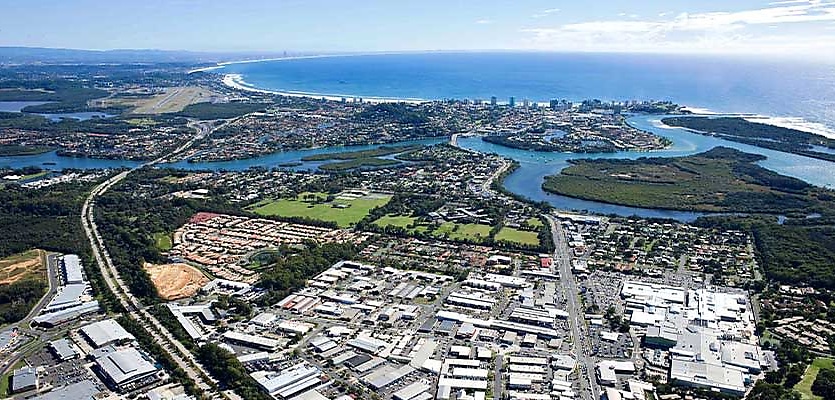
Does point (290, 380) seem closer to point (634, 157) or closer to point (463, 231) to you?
point (463, 231)

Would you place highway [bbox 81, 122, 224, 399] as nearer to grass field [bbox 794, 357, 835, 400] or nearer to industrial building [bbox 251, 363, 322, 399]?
industrial building [bbox 251, 363, 322, 399]

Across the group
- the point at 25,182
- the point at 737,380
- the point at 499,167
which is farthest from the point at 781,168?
the point at 25,182

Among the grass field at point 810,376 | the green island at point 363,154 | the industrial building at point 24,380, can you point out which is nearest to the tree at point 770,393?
the grass field at point 810,376

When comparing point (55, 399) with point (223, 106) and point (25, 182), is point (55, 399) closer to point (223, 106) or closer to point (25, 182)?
point (25, 182)

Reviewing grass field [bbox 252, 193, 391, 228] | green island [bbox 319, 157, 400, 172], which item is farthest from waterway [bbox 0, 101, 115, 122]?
grass field [bbox 252, 193, 391, 228]

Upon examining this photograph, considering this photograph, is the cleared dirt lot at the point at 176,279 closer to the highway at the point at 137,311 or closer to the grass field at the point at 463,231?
the highway at the point at 137,311
